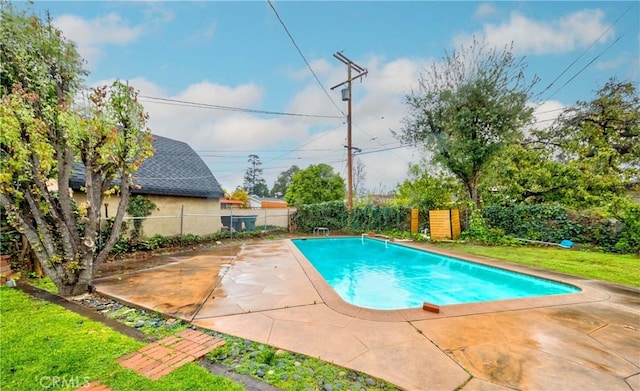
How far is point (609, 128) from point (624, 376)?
15676 millimetres

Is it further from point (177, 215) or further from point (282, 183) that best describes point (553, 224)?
point (282, 183)

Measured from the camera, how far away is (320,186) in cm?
2452

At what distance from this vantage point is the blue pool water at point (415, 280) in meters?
5.54

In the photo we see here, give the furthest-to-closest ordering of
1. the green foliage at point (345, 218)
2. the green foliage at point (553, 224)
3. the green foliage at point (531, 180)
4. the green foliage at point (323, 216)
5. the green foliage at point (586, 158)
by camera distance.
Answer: the green foliage at point (323, 216), the green foliage at point (345, 218), the green foliage at point (531, 180), the green foliage at point (586, 158), the green foliage at point (553, 224)

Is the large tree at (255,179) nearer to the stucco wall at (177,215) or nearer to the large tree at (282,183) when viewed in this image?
the large tree at (282,183)

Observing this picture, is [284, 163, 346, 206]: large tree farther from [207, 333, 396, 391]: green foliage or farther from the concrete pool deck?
[207, 333, 396, 391]: green foliage

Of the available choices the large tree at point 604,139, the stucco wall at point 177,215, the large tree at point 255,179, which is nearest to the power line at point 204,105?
the stucco wall at point 177,215

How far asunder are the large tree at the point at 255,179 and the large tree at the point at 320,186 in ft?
111

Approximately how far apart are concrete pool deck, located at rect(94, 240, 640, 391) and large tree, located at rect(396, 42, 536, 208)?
25.0ft

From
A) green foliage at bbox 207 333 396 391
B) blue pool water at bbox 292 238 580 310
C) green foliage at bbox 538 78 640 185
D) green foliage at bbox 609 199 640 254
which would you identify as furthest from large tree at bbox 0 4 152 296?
green foliage at bbox 538 78 640 185

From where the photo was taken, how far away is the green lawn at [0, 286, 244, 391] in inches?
81.7

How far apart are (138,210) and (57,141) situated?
5.33 m

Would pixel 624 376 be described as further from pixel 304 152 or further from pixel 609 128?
pixel 304 152

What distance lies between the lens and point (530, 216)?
1052 cm
